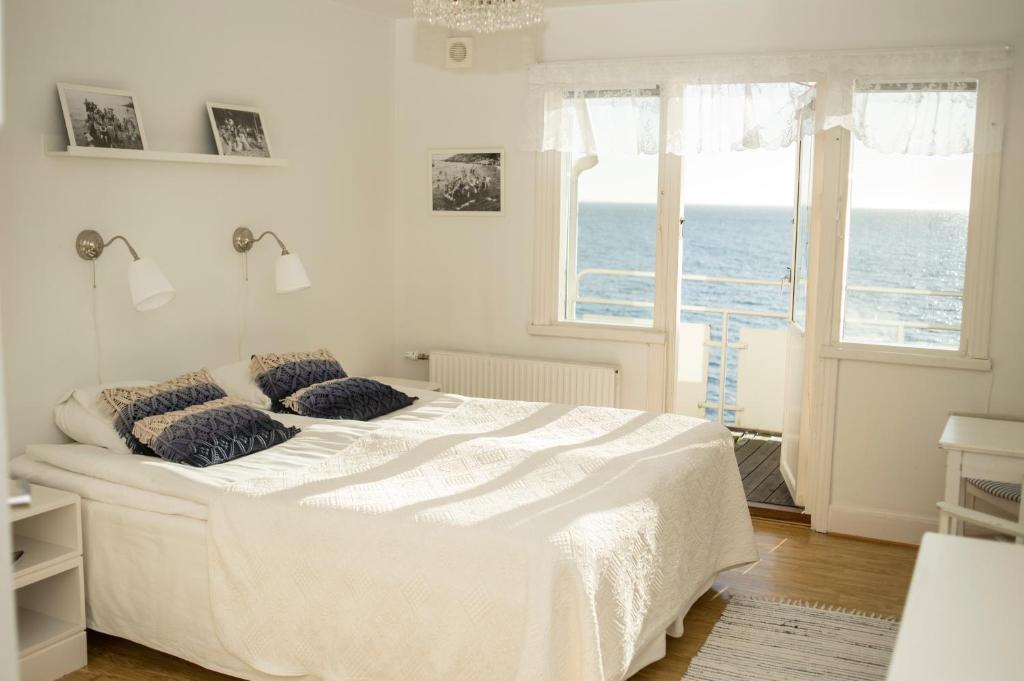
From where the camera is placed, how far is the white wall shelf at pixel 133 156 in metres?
3.34

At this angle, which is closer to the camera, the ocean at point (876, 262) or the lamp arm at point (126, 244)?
the lamp arm at point (126, 244)

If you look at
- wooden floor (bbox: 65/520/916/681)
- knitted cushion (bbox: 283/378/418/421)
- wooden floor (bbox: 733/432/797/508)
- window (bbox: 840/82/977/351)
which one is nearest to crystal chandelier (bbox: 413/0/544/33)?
knitted cushion (bbox: 283/378/418/421)

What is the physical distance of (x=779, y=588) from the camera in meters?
3.83

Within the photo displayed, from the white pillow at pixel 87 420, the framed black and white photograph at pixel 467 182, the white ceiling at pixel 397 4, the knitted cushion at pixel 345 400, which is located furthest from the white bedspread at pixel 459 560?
the white ceiling at pixel 397 4

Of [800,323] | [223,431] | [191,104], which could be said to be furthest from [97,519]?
[800,323]

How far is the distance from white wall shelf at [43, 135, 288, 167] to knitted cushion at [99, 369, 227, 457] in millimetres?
837

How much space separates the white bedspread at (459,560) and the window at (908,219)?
1503 mm

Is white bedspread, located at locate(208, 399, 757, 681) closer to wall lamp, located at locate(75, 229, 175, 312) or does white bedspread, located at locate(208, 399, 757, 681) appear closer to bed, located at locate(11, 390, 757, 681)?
bed, located at locate(11, 390, 757, 681)

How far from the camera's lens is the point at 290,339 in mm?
4656

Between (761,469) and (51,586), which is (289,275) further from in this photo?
(761,469)

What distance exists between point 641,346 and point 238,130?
2.22 meters

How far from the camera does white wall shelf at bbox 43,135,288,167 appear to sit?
334 cm

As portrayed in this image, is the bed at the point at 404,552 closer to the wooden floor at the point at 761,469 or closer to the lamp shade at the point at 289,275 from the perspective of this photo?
the lamp shade at the point at 289,275

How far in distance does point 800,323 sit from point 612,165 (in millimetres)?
1235
